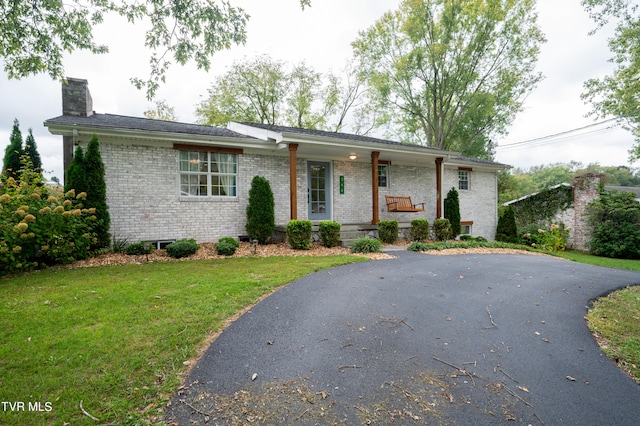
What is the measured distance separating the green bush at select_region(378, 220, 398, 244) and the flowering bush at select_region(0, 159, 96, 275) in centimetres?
801

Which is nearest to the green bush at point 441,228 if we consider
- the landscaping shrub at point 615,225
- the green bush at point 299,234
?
the green bush at point 299,234

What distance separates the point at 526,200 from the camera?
53.1ft

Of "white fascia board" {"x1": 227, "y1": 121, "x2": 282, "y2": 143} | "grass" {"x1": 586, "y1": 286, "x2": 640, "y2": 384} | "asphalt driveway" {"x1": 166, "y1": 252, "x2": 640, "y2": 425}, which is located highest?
"white fascia board" {"x1": 227, "y1": 121, "x2": 282, "y2": 143}

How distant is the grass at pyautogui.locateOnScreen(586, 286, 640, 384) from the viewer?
282 cm

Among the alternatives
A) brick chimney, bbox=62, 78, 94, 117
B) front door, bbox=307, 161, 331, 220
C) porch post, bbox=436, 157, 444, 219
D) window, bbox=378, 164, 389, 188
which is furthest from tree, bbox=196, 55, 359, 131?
porch post, bbox=436, 157, 444, 219

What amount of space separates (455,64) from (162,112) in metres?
20.9

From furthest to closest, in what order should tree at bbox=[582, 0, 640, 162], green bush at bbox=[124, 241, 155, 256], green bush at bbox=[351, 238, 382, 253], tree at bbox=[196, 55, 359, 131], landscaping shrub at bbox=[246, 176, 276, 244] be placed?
tree at bbox=[196, 55, 359, 131] → tree at bbox=[582, 0, 640, 162] → landscaping shrub at bbox=[246, 176, 276, 244] → green bush at bbox=[351, 238, 382, 253] → green bush at bbox=[124, 241, 155, 256]

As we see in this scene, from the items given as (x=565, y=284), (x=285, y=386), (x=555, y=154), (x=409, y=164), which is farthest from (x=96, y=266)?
(x=555, y=154)

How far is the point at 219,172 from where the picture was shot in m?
9.22

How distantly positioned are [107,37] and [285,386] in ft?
22.0

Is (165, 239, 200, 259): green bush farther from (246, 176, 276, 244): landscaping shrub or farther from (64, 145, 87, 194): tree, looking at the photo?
(64, 145, 87, 194): tree

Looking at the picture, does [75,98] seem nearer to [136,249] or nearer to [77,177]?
[77,177]

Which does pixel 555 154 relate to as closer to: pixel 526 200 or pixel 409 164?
pixel 526 200

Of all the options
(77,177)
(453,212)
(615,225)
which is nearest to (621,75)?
(615,225)
